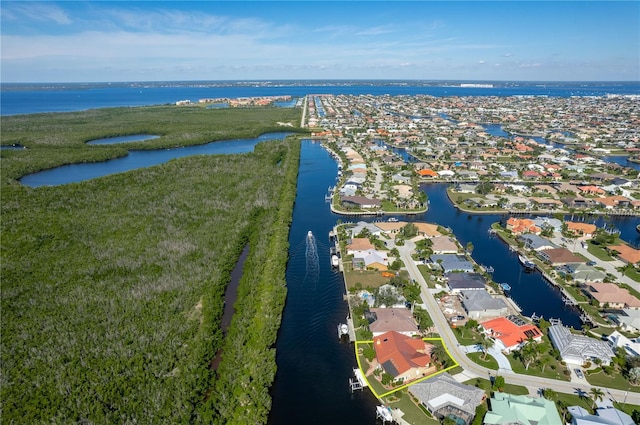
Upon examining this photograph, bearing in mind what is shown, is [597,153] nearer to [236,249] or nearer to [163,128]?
[236,249]

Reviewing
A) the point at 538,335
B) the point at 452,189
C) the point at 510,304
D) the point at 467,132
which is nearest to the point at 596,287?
the point at 510,304

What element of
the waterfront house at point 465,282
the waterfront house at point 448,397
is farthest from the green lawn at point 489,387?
the waterfront house at point 465,282

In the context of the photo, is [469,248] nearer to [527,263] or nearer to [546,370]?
[527,263]

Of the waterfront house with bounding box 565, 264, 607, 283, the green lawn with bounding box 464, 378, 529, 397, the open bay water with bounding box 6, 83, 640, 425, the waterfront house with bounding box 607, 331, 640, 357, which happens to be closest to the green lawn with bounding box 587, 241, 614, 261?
the waterfront house with bounding box 565, 264, 607, 283

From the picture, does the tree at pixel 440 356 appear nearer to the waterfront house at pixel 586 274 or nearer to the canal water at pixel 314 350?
the canal water at pixel 314 350

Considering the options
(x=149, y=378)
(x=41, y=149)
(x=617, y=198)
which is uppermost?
(x=41, y=149)

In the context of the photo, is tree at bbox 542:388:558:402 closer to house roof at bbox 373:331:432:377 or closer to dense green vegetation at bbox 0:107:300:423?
house roof at bbox 373:331:432:377
